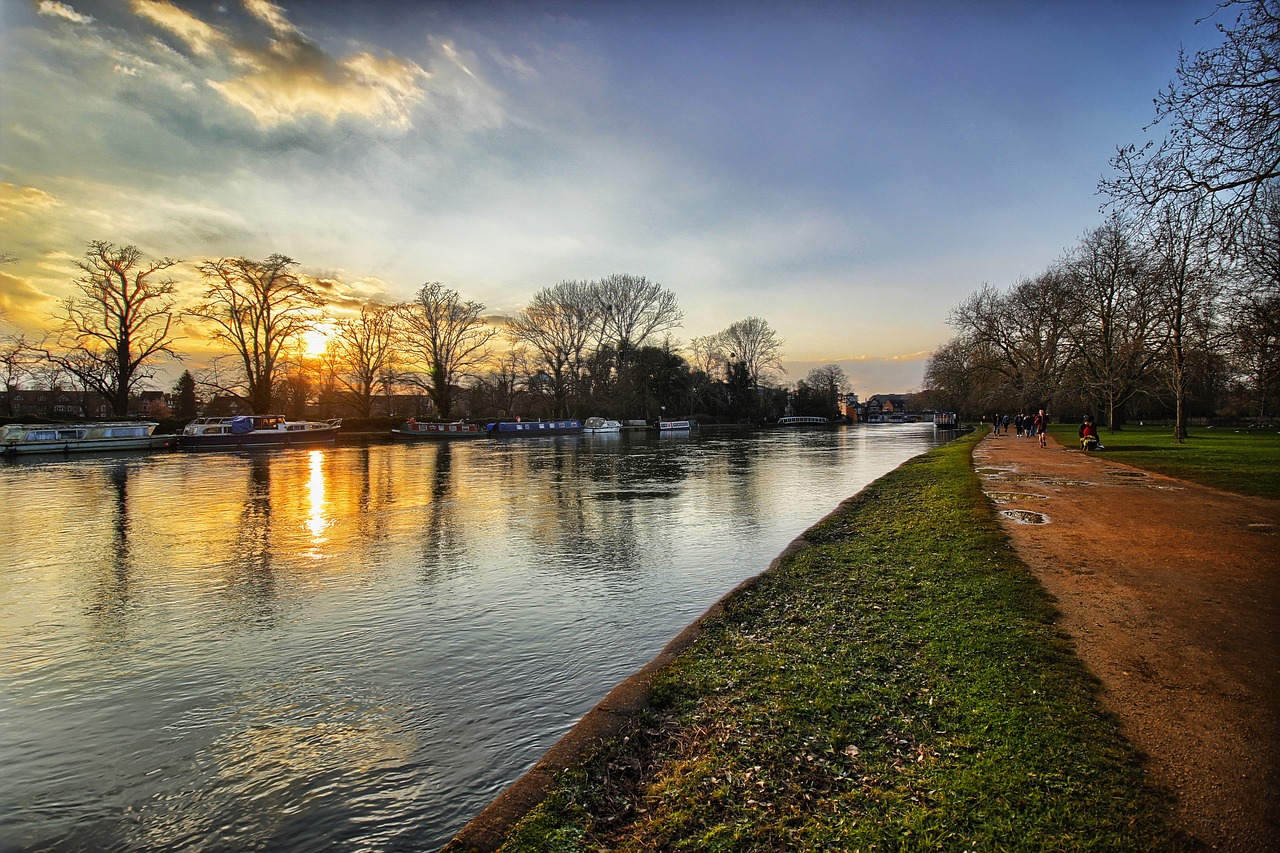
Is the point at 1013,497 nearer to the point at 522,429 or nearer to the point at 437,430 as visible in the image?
the point at 522,429

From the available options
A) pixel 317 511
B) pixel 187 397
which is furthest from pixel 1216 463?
pixel 187 397

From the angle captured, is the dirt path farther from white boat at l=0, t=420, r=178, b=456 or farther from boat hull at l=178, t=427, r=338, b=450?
white boat at l=0, t=420, r=178, b=456

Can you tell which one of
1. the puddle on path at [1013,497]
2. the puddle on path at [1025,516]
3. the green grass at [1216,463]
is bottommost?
the puddle on path at [1025,516]

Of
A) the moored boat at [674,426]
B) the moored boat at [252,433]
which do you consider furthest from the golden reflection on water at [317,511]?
the moored boat at [674,426]

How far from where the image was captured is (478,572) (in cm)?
845

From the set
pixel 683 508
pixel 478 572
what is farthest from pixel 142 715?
pixel 683 508

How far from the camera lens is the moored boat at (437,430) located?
55.1 metres

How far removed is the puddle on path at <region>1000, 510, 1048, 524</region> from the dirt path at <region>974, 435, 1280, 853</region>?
0.04 meters

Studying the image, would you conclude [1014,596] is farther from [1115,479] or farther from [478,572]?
[1115,479]

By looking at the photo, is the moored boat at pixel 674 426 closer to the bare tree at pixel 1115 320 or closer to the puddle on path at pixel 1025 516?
the bare tree at pixel 1115 320

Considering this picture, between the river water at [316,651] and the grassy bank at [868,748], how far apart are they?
822 millimetres

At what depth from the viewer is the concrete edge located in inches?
114

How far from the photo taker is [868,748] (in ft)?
11.3

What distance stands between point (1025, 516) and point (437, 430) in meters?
52.8
